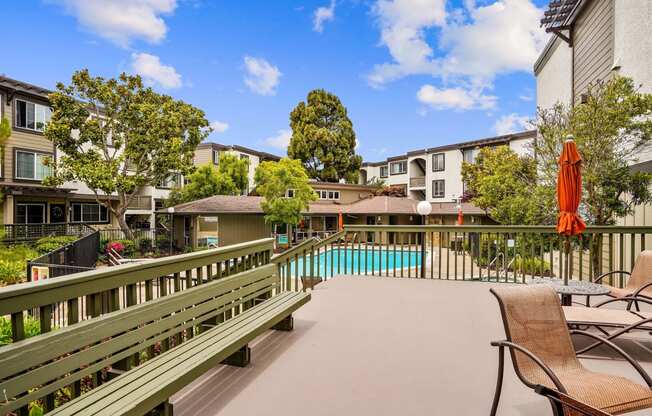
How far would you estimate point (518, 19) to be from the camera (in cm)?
1733

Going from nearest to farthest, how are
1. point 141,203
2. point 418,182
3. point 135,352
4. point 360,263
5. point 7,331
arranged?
1. point 135,352
2. point 7,331
3. point 360,263
4. point 141,203
5. point 418,182

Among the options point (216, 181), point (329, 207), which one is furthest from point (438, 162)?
point (216, 181)

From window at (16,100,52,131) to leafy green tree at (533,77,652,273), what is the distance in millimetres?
23692

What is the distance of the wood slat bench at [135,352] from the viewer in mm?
1659

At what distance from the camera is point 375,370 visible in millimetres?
3273

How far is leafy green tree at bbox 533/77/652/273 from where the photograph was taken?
8039mm

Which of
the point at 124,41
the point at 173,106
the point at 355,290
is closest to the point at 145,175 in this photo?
the point at 173,106

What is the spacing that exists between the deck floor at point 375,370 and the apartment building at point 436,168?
80.5ft

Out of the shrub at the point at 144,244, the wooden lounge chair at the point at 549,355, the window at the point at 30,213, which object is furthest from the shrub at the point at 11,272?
the wooden lounge chair at the point at 549,355

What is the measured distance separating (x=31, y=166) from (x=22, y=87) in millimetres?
3986

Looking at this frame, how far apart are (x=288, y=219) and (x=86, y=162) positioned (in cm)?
1051

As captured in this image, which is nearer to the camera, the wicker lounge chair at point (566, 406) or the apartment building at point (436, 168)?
the wicker lounge chair at point (566, 406)

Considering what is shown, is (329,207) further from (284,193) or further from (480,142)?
(480,142)

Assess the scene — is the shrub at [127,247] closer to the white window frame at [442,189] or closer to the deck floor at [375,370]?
the deck floor at [375,370]
